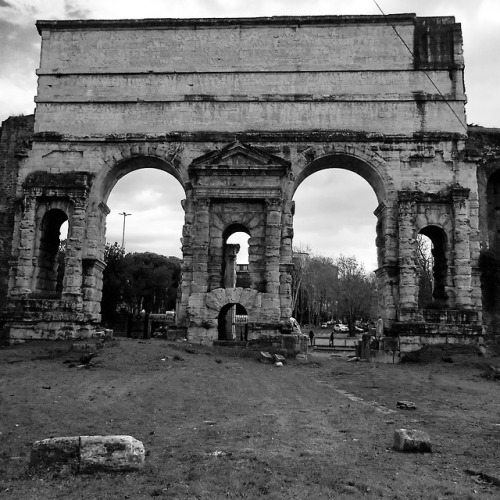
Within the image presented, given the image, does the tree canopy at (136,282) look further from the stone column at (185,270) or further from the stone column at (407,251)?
the stone column at (407,251)

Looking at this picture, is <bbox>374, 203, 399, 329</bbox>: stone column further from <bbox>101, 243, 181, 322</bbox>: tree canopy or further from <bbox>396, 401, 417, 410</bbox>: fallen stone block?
<bbox>101, 243, 181, 322</bbox>: tree canopy

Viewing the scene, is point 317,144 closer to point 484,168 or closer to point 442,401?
point 484,168

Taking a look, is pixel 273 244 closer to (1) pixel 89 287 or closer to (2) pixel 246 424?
(1) pixel 89 287

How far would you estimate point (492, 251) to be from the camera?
19.4 meters

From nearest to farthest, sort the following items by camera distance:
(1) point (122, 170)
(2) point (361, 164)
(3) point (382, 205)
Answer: (3) point (382, 205), (2) point (361, 164), (1) point (122, 170)

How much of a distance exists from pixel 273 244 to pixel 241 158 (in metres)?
3.31

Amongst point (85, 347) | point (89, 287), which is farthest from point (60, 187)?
point (85, 347)

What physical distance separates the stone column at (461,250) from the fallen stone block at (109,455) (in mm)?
14822

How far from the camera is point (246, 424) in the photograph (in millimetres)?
7285

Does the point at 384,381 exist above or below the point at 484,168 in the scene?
below

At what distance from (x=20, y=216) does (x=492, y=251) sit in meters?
17.6

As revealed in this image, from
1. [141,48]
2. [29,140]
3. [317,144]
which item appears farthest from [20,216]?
[317,144]

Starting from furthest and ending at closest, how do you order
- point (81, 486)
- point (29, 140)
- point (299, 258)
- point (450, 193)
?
1. point (299, 258)
2. point (29, 140)
3. point (450, 193)
4. point (81, 486)

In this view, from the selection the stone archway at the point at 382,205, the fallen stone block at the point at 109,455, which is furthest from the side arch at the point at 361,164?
the fallen stone block at the point at 109,455
